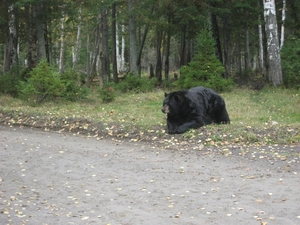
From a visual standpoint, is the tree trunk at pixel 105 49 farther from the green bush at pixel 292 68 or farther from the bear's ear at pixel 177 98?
the bear's ear at pixel 177 98

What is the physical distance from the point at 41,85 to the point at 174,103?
26.9 ft

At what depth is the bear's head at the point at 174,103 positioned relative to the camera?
12.6 metres

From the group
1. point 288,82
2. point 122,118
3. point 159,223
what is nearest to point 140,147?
point 122,118

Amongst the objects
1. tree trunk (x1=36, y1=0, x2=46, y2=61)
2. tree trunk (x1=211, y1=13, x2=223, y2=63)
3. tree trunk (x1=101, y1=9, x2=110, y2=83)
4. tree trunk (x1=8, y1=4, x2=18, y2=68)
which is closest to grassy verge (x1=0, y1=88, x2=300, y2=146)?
tree trunk (x1=36, y1=0, x2=46, y2=61)

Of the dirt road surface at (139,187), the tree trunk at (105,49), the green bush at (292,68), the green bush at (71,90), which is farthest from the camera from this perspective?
the tree trunk at (105,49)

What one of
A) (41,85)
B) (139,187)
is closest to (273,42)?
(41,85)

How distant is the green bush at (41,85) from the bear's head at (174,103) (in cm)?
770

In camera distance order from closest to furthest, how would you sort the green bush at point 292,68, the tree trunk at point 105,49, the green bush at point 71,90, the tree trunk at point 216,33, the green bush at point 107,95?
the green bush at point 71,90
the green bush at point 107,95
the green bush at point 292,68
the tree trunk at point 216,33
the tree trunk at point 105,49

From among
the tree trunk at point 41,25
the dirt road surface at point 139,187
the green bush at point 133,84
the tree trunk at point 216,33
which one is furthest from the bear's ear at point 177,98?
the tree trunk at point 216,33

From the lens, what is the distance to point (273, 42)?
831 inches

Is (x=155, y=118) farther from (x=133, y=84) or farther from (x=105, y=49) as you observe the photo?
(x=105, y=49)

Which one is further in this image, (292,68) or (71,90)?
(292,68)

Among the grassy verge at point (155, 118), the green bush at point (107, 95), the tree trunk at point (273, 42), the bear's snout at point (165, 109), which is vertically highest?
the tree trunk at point (273, 42)

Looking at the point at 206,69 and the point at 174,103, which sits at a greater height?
the point at 206,69
